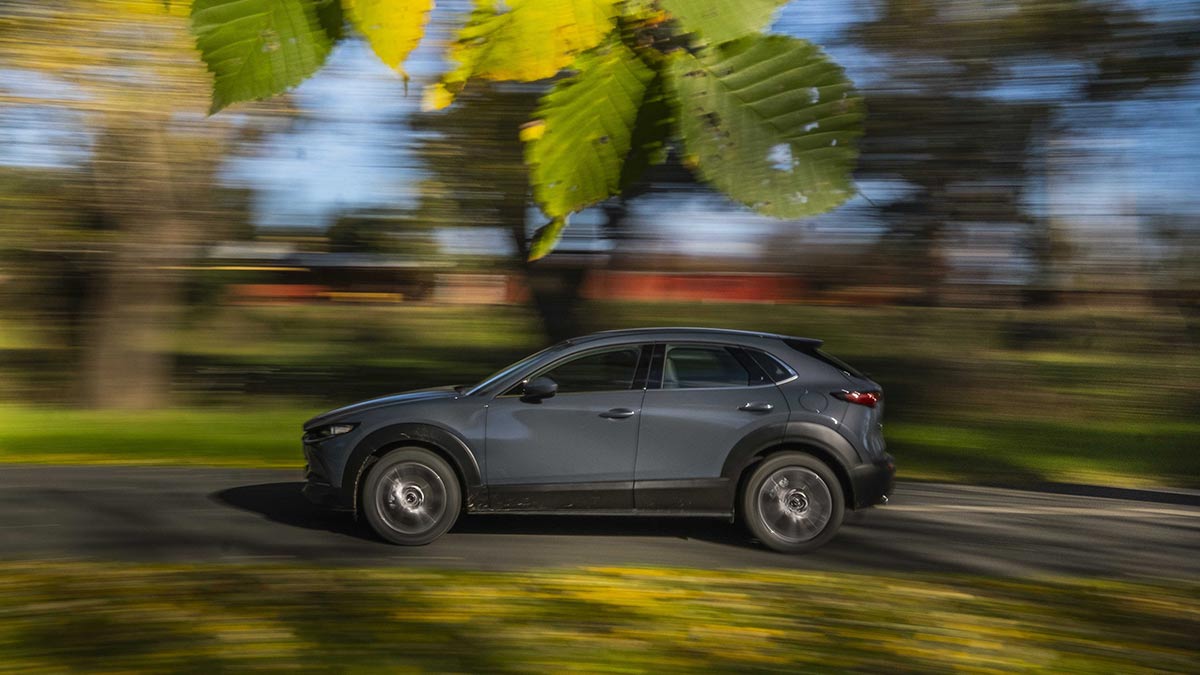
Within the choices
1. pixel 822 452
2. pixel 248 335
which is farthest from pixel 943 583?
pixel 248 335

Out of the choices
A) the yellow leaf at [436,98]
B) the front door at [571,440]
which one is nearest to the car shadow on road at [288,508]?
the front door at [571,440]

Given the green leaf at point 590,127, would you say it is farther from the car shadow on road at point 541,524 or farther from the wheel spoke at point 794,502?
the car shadow on road at point 541,524

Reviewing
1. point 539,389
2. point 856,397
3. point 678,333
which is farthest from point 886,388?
point 539,389

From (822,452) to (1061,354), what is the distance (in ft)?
24.9

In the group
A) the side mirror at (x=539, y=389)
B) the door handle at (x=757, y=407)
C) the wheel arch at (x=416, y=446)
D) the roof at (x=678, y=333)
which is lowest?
the wheel arch at (x=416, y=446)

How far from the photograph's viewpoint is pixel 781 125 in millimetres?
1052

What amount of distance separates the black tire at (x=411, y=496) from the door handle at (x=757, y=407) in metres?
1.92

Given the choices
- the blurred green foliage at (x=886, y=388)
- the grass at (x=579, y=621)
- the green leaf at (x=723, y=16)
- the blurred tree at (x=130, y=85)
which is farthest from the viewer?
the blurred green foliage at (x=886, y=388)

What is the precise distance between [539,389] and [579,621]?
8.20 feet

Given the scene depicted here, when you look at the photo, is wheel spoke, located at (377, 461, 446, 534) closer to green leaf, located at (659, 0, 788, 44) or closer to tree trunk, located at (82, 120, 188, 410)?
green leaf, located at (659, 0, 788, 44)

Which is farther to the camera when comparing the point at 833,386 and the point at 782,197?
the point at 833,386

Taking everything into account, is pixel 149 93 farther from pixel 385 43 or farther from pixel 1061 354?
pixel 1061 354

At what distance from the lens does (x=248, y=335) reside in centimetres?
1900

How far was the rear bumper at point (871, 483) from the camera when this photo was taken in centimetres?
777
